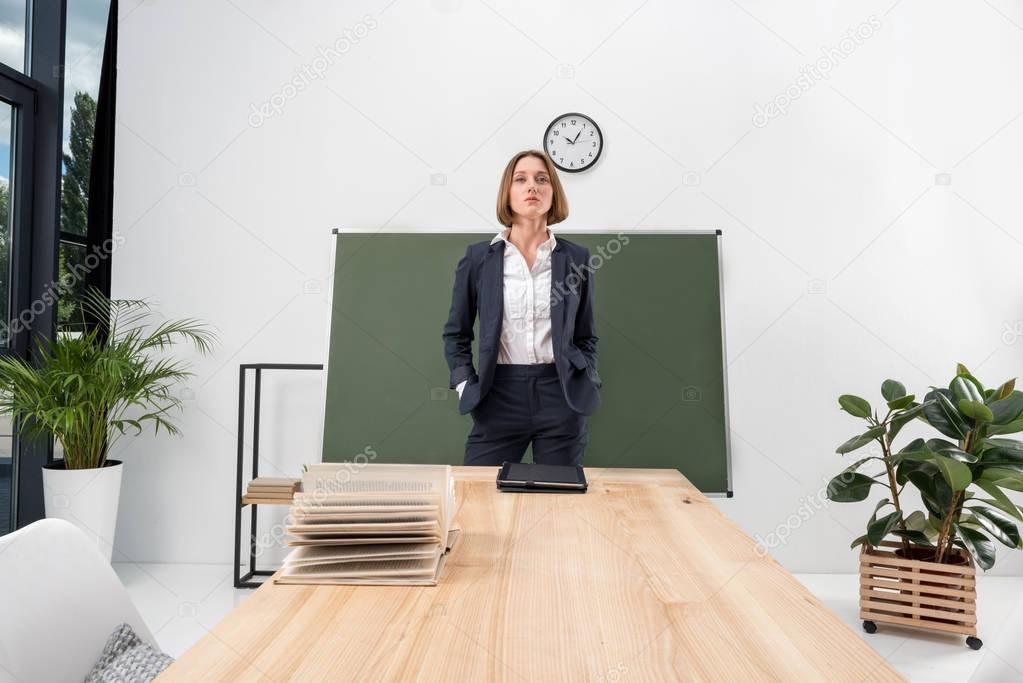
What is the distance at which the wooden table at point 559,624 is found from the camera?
676 mm

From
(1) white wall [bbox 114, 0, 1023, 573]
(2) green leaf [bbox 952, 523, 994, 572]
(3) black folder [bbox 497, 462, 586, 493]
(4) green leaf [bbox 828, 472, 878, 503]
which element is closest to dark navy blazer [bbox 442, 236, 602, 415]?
(3) black folder [bbox 497, 462, 586, 493]

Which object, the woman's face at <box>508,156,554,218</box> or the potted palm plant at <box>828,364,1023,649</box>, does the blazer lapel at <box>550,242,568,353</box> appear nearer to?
the woman's face at <box>508,156,554,218</box>

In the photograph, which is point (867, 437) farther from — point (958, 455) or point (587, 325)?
point (587, 325)

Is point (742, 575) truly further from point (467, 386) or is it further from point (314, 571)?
point (467, 386)

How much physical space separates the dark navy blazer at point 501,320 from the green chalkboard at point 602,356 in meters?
0.62

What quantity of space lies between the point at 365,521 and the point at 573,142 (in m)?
2.72

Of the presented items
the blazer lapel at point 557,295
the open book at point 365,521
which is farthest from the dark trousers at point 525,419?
the open book at point 365,521

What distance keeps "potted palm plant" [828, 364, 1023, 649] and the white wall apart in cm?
66

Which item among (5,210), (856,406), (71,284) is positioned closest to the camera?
(856,406)

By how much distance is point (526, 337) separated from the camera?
2.43 meters

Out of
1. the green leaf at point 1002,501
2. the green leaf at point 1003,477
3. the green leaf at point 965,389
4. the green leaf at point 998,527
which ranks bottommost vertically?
the green leaf at point 998,527

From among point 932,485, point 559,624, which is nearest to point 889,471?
point 932,485

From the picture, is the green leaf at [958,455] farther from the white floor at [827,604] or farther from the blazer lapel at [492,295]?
the blazer lapel at [492,295]

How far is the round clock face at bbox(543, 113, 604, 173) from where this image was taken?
10.9 feet
